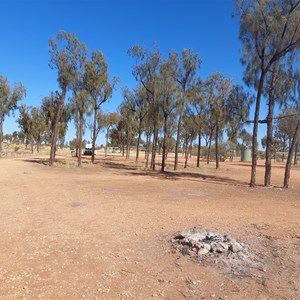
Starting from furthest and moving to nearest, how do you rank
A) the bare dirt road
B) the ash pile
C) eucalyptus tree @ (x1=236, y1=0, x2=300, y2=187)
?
eucalyptus tree @ (x1=236, y1=0, x2=300, y2=187), the ash pile, the bare dirt road

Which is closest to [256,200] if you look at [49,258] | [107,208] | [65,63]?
[107,208]

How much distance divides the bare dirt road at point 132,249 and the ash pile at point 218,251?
10 centimetres

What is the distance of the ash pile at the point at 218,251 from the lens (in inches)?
205

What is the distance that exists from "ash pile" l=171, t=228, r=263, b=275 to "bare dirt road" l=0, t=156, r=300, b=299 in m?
0.10

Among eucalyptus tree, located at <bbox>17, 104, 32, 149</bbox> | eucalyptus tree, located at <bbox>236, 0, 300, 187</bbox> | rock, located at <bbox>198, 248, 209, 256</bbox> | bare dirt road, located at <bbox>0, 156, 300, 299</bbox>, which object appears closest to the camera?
bare dirt road, located at <bbox>0, 156, 300, 299</bbox>

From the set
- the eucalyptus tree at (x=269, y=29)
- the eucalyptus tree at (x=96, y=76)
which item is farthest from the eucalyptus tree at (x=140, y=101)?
the eucalyptus tree at (x=269, y=29)

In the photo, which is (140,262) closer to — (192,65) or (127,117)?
(192,65)

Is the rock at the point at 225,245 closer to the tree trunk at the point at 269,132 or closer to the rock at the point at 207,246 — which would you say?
the rock at the point at 207,246

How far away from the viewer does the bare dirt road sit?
4.36 m

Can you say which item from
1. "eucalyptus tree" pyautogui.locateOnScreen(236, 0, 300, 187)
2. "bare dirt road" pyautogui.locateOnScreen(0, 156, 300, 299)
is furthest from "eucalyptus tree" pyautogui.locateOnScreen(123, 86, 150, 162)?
"bare dirt road" pyautogui.locateOnScreen(0, 156, 300, 299)

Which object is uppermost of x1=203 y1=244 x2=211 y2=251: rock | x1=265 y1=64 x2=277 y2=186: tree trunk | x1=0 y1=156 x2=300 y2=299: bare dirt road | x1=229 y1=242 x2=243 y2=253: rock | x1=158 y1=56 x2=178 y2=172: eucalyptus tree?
x1=158 y1=56 x2=178 y2=172: eucalyptus tree

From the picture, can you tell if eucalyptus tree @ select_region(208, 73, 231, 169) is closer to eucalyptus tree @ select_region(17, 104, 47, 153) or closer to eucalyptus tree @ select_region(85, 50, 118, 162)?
eucalyptus tree @ select_region(85, 50, 118, 162)

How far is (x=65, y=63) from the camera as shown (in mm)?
26141

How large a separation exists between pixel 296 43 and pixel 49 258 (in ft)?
51.5
